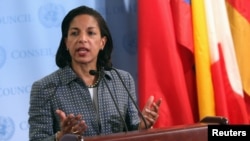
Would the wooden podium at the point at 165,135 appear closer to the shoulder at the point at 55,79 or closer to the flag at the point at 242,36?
the shoulder at the point at 55,79

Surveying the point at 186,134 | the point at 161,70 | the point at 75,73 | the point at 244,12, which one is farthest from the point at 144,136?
the point at 244,12

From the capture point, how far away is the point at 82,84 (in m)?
1.71

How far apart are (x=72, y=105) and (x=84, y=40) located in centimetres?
26

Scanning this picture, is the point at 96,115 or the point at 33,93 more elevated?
the point at 33,93

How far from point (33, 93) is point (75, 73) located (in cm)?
19

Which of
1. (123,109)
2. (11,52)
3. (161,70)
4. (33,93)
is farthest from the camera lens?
(161,70)

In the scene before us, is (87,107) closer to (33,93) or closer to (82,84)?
(82,84)

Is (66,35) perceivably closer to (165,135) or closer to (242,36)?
(165,135)

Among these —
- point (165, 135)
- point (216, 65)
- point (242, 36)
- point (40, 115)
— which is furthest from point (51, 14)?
point (165, 135)

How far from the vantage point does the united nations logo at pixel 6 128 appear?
202cm

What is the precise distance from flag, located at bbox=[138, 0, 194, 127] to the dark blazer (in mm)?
457

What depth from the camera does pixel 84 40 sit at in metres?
1.71

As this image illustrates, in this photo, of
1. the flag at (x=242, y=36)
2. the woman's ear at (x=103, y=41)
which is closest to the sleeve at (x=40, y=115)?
the woman's ear at (x=103, y=41)

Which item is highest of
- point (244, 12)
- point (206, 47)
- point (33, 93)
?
point (244, 12)
